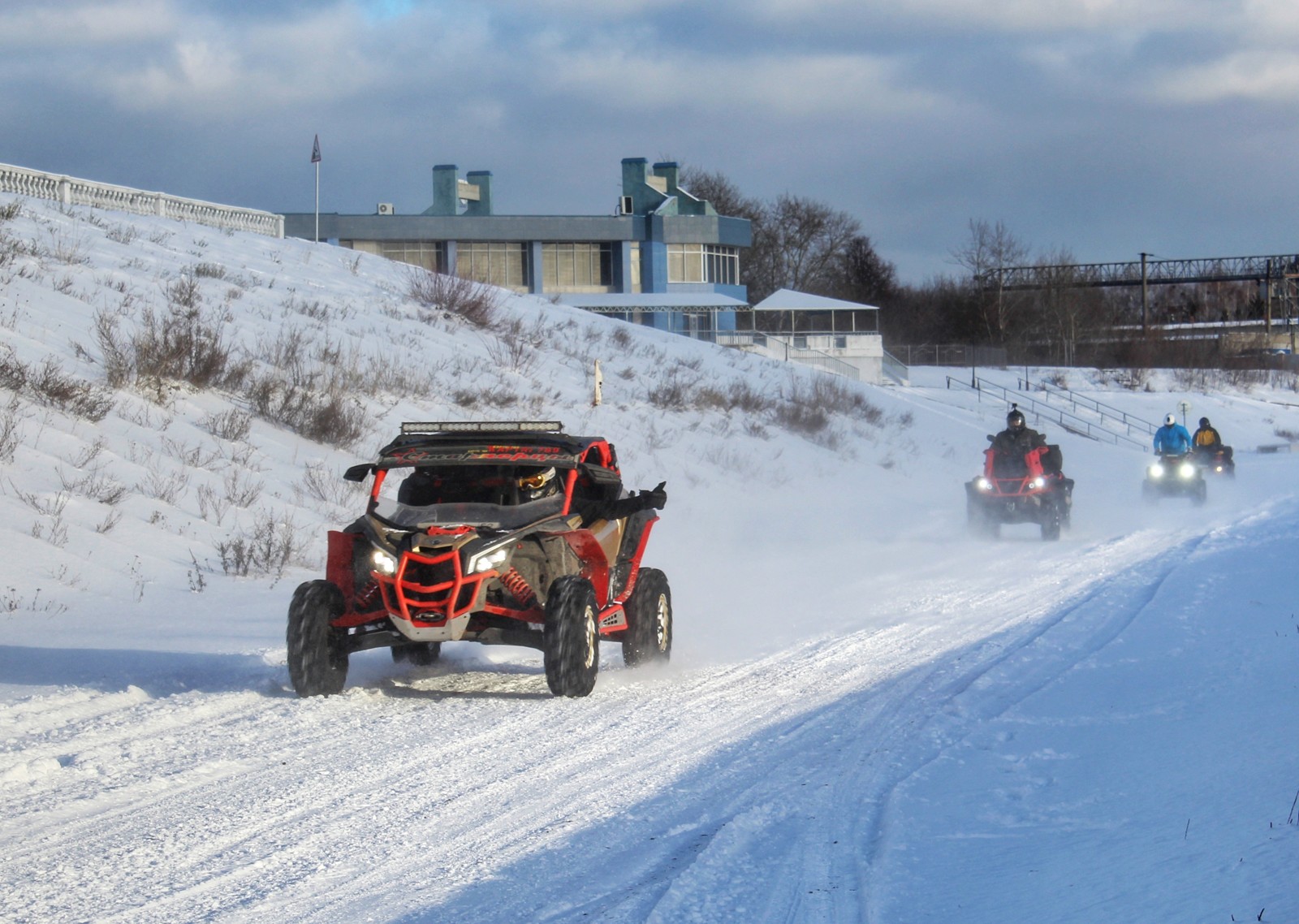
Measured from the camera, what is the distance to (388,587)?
29.1ft

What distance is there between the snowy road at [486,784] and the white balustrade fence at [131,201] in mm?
25405

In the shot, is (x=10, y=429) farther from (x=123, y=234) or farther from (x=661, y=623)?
(x=123, y=234)

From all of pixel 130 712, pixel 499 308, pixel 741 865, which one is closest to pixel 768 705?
pixel 741 865

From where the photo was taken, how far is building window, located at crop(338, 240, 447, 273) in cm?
8175

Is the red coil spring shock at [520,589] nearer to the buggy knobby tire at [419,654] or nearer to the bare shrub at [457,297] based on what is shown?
the buggy knobby tire at [419,654]

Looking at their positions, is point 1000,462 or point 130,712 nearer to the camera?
point 130,712

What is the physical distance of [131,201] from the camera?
36.5 meters

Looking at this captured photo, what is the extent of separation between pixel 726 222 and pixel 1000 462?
67.3 meters

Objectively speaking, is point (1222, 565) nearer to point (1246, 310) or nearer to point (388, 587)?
point (388, 587)

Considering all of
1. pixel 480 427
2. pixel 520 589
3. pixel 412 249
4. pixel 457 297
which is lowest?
pixel 520 589

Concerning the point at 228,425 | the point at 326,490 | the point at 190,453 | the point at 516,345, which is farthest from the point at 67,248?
the point at 326,490

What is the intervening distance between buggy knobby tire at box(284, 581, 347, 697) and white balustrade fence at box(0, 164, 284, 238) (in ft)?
88.0

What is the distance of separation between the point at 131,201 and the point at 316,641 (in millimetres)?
30820

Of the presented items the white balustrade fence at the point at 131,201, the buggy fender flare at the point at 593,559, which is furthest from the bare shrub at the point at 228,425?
the white balustrade fence at the point at 131,201
